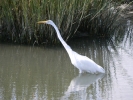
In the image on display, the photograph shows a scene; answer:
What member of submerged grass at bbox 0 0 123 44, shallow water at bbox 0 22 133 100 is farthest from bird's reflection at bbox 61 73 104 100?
submerged grass at bbox 0 0 123 44

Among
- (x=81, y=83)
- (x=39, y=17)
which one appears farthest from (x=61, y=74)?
(x=39, y=17)

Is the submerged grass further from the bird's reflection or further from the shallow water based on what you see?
the bird's reflection

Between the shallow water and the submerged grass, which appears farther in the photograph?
the submerged grass

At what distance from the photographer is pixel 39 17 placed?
927 cm

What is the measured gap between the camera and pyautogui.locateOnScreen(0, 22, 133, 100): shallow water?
6547 millimetres

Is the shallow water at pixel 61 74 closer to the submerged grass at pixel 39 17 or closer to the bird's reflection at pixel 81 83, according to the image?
the bird's reflection at pixel 81 83

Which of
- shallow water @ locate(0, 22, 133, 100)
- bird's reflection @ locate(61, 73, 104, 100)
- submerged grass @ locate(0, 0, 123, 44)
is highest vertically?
submerged grass @ locate(0, 0, 123, 44)

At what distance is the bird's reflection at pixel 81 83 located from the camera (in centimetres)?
663

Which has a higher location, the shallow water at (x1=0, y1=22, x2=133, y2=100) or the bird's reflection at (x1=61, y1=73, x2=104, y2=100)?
the shallow water at (x1=0, y1=22, x2=133, y2=100)

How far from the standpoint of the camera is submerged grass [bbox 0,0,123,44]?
934cm

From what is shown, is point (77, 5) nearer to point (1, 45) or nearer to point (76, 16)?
point (76, 16)

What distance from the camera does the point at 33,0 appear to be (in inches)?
363

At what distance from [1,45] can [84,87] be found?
3439 mm

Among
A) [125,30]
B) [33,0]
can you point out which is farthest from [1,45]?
[125,30]
